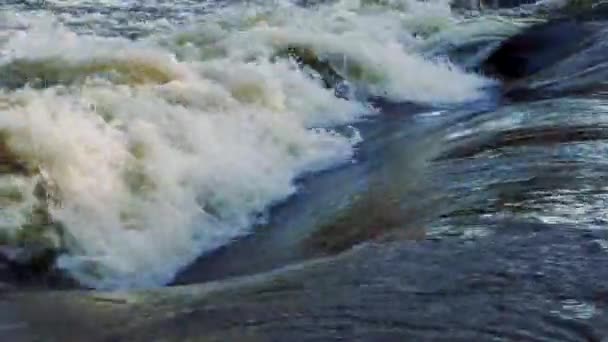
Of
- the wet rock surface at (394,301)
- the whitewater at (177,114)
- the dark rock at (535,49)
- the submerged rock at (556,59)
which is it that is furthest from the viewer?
the dark rock at (535,49)

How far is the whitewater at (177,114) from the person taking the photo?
5805 mm

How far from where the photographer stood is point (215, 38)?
1134cm

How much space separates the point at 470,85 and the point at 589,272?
6.45m

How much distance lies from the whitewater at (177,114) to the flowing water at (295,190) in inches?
0.7

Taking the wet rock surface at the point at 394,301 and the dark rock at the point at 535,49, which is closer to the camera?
the wet rock surface at the point at 394,301

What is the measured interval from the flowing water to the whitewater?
0.02 m

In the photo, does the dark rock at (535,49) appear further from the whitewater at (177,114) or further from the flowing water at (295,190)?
the whitewater at (177,114)

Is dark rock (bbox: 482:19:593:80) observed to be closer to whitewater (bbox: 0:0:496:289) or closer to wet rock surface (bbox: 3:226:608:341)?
whitewater (bbox: 0:0:496:289)

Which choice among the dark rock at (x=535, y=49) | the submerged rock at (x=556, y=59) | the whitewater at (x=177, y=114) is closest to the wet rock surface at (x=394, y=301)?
the whitewater at (x=177, y=114)

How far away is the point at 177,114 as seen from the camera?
753cm

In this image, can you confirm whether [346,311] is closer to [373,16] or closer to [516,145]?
[516,145]

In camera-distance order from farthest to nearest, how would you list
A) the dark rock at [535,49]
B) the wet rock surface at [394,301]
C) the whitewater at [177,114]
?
the dark rock at [535,49]
the whitewater at [177,114]
the wet rock surface at [394,301]

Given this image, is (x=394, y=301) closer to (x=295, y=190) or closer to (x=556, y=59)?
(x=295, y=190)

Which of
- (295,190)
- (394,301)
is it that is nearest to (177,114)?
(295,190)
